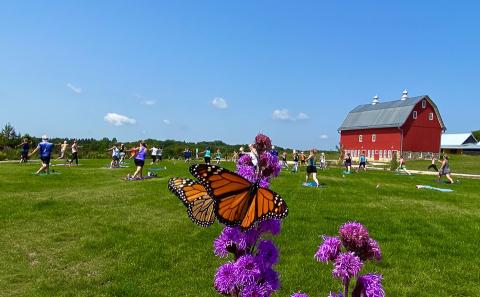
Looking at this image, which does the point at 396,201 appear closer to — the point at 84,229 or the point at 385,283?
the point at 385,283

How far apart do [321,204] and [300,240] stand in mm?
5628

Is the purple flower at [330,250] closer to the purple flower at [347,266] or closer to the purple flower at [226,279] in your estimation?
the purple flower at [347,266]

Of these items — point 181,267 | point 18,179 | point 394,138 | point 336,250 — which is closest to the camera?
point 336,250

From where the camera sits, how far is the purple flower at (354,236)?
9.47 ft

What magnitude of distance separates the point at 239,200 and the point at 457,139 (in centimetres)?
11040

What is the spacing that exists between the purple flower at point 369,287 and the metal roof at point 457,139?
108 meters

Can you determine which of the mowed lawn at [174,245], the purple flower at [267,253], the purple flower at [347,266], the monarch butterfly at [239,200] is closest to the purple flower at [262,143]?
the monarch butterfly at [239,200]

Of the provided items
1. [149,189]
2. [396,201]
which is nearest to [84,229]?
[149,189]

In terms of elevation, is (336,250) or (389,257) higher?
(336,250)

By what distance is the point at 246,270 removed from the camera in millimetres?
3016

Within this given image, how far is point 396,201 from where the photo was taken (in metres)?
18.2

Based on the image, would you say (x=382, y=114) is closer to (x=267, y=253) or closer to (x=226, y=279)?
(x=267, y=253)

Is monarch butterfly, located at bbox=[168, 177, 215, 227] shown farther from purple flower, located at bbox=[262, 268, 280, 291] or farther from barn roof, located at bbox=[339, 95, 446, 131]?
barn roof, located at bbox=[339, 95, 446, 131]

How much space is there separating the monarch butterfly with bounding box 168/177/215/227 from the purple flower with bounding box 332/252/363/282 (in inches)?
42.7
